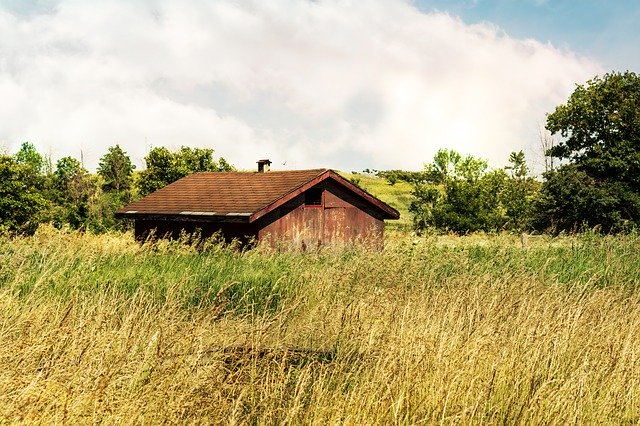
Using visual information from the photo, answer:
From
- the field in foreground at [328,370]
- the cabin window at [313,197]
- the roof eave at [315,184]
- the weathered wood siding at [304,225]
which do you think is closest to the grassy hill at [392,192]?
the roof eave at [315,184]

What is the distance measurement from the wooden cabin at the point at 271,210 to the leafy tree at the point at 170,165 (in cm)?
1974

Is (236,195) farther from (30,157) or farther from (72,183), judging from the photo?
(30,157)

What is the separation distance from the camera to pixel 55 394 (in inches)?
157

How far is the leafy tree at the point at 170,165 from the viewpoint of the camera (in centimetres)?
4853

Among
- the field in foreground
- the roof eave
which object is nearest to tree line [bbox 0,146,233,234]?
the roof eave

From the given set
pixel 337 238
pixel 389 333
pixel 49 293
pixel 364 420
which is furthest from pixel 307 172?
pixel 364 420

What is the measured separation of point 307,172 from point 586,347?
20.5m

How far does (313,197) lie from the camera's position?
26312 millimetres

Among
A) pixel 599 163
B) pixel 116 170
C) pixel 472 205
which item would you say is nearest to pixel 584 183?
pixel 599 163

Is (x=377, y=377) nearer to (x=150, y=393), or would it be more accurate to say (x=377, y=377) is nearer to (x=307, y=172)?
(x=150, y=393)

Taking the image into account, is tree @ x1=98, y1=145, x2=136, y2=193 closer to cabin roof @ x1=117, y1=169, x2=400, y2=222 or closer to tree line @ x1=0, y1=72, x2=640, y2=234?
tree line @ x1=0, y1=72, x2=640, y2=234

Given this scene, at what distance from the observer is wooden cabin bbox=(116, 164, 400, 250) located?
2381 cm

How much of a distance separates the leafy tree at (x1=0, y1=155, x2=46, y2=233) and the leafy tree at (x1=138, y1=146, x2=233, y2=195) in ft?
38.6

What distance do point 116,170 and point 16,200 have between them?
27.7m
